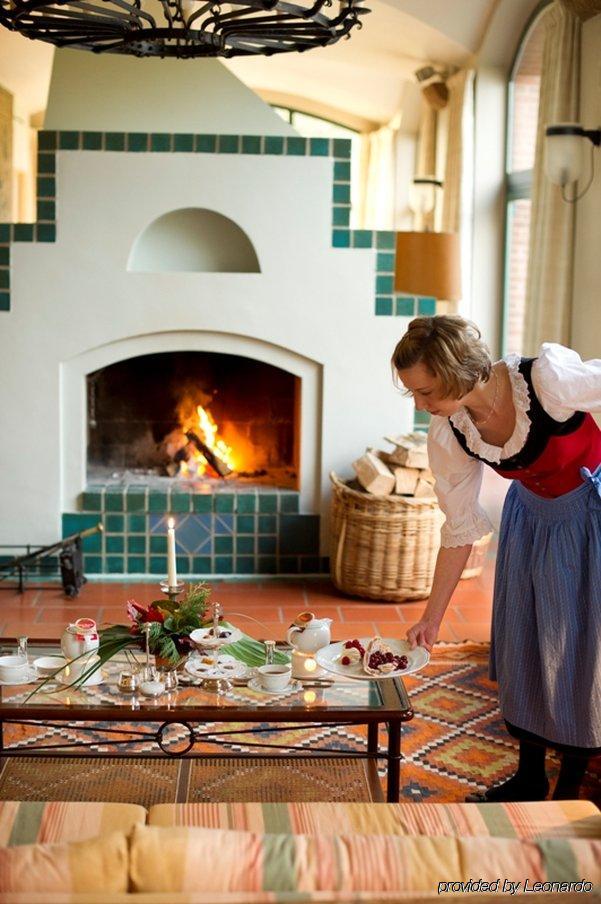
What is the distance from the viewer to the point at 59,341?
527 cm

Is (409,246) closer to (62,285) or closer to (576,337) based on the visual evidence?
(576,337)

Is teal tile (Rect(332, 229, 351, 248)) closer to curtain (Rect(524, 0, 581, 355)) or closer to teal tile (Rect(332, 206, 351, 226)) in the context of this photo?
teal tile (Rect(332, 206, 351, 226))

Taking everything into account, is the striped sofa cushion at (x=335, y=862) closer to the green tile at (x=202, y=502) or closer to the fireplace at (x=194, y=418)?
the green tile at (x=202, y=502)

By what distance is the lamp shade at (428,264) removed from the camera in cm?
547

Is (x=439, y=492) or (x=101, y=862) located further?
(x=439, y=492)

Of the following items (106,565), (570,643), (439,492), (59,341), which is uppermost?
(59,341)

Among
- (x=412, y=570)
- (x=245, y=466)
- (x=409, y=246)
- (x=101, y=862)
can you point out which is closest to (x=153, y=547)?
(x=245, y=466)

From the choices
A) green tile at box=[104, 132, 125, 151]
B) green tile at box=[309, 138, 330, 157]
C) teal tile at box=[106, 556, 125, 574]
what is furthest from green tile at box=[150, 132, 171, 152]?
teal tile at box=[106, 556, 125, 574]

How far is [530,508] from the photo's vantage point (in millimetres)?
2746

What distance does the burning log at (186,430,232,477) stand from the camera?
5.71m

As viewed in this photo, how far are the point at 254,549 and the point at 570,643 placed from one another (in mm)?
2913

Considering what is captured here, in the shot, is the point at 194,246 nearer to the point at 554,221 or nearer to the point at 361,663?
the point at 554,221

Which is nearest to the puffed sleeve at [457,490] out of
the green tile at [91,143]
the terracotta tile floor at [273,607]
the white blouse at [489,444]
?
the white blouse at [489,444]

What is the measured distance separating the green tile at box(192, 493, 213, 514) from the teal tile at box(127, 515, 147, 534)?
261 millimetres
